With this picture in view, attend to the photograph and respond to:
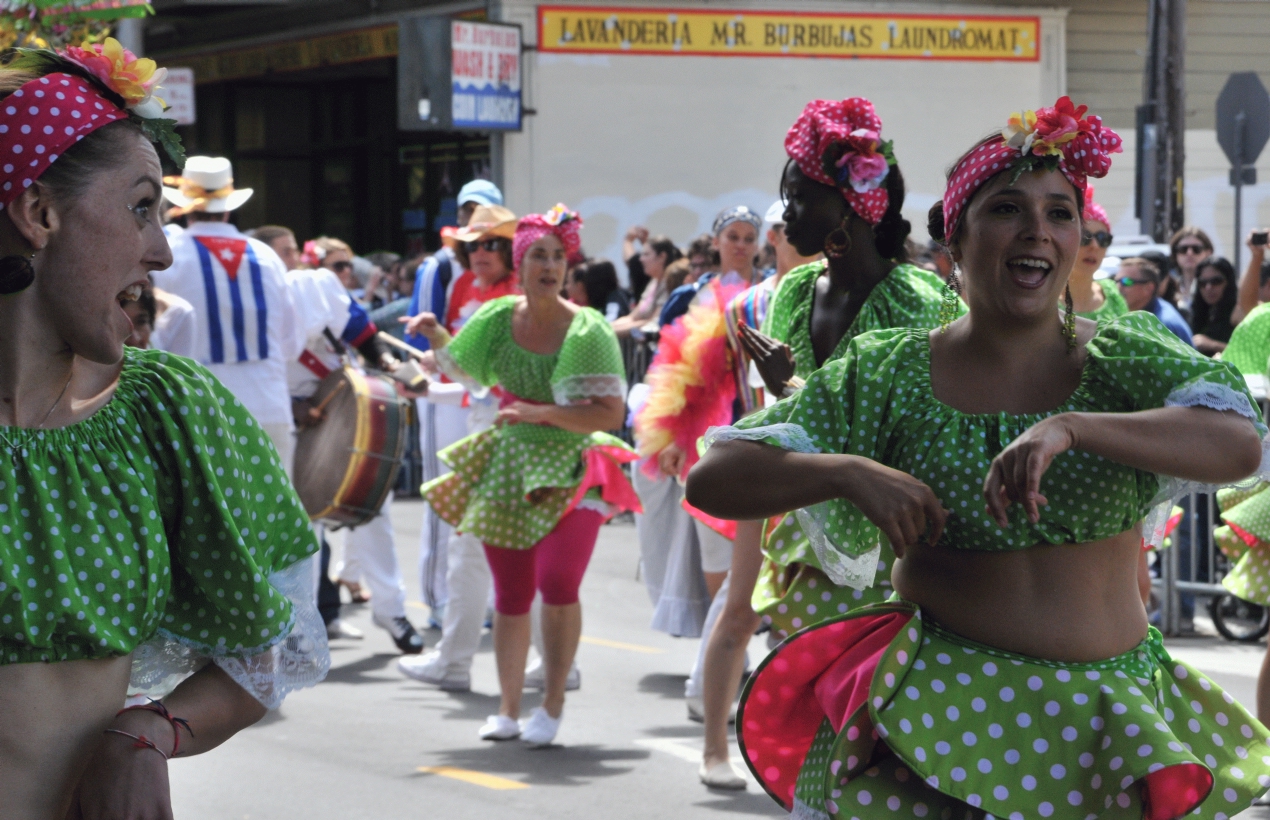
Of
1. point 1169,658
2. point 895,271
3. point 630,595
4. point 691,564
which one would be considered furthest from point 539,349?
point 1169,658

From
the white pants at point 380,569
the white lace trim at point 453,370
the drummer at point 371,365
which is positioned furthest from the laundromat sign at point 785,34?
the white lace trim at point 453,370

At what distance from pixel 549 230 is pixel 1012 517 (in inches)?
189

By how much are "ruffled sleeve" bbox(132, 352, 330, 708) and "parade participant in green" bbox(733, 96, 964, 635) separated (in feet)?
7.98

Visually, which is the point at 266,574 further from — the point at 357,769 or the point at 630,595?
the point at 630,595

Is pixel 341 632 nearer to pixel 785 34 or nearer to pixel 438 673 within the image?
pixel 438 673

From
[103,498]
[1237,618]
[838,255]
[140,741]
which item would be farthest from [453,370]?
[140,741]

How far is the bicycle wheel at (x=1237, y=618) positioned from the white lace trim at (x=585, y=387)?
3962 millimetres

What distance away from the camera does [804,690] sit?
10.5 feet

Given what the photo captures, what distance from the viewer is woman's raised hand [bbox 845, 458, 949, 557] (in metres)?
2.71

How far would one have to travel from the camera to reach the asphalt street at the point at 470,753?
611cm

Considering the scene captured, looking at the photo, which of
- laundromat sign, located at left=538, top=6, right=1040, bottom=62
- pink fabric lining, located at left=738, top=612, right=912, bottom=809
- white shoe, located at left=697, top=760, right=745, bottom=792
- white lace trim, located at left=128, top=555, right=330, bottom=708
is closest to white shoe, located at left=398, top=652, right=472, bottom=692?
white shoe, located at left=697, top=760, right=745, bottom=792

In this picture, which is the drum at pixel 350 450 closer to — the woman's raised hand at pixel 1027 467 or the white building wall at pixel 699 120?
the woman's raised hand at pixel 1027 467

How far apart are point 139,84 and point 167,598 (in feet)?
2.48

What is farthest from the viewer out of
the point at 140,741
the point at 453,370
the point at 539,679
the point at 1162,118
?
the point at 1162,118
